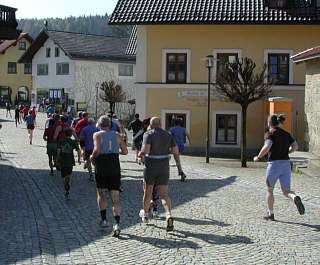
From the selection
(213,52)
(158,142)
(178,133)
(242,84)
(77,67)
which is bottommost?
(178,133)

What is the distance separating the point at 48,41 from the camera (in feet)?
195

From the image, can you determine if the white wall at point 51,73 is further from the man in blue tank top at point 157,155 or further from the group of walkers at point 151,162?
A: the man in blue tank top at point 157,155

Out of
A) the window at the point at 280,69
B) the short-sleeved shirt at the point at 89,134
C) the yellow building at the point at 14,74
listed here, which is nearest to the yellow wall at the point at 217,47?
the window at the point at 280,69

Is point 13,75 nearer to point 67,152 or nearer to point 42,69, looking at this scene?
point 42,69

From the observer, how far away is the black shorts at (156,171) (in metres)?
8.68

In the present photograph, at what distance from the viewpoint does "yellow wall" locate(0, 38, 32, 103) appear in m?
75.2

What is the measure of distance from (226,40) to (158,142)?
1811 cm

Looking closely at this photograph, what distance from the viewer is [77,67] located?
55.5 m

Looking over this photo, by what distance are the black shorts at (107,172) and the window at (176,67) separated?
1829cm

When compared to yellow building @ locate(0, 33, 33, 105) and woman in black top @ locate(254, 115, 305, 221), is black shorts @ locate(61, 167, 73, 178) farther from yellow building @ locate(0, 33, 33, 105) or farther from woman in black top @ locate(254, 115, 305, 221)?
yellow building @ locate(0, 33, 33, 105)

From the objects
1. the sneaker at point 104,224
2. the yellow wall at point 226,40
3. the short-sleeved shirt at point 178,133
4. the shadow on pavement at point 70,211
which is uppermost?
the yellow wall at point 226,40

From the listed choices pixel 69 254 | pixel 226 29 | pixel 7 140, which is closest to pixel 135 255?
pixel 69 254

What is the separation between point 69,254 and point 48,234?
1191 mm

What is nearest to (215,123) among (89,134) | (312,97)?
(312,97)
